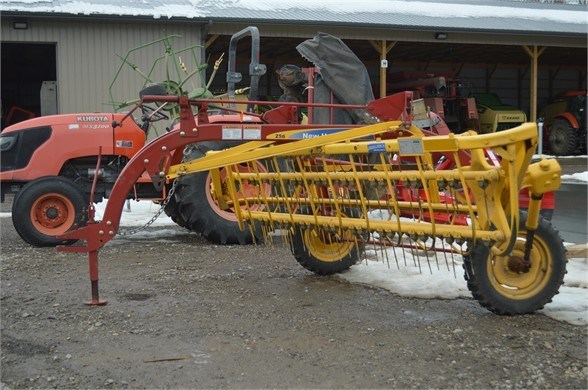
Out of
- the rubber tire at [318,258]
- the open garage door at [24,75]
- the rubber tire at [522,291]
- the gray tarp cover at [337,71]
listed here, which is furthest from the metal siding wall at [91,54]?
the rubber tire at [522,291]

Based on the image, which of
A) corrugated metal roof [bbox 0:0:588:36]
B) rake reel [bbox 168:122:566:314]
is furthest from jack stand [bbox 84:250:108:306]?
corrugated metal roof [bbox 0:0:588:36]

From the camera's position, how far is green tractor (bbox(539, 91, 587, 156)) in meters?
21.0

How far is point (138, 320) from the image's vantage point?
4305mm

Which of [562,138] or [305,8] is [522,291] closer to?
[305,8]

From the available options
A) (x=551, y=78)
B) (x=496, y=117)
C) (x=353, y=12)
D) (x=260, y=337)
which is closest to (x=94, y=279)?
(x=260, y=337)

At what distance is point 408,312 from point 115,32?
12.6 meters

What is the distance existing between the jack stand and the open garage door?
18790 millimetres

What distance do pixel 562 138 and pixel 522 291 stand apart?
1852 cm

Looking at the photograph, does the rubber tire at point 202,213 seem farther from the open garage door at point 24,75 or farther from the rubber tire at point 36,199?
the open garage door at point 24,75

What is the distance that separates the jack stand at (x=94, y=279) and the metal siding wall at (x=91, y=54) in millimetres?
10953

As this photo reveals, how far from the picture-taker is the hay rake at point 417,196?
12.5 feet

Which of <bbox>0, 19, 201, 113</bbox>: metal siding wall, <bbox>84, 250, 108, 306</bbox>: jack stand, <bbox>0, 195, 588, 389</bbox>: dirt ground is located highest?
<bbox>0, 19, 201, 113</bbox>: metal siding wall

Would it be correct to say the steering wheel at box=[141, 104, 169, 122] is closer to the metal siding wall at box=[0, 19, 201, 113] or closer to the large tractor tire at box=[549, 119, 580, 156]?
the metal siding wall at box=[0, 19, 201, 113]

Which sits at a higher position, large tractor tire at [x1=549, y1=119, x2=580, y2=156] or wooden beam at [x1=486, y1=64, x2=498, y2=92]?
wooden beam at [x1=486, y1=64, x2=498, y2=92]
